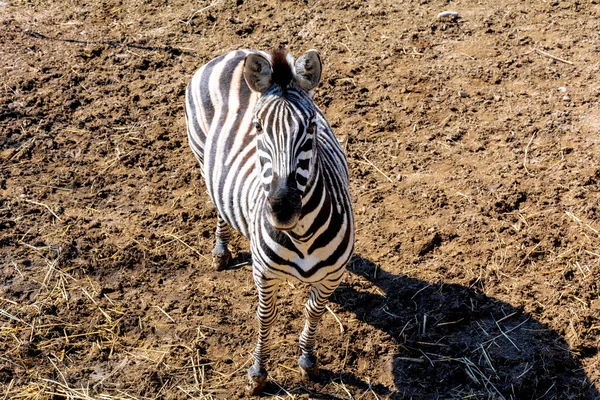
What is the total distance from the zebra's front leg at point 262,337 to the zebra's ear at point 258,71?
146cm

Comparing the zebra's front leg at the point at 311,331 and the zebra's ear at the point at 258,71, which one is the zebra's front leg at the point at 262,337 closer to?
the zebra's front leg at the point at 311,331

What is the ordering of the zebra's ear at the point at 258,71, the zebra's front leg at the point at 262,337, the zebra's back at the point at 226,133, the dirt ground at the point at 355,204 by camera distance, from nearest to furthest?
the zebra's ear at the point at 258,71 < the zebra's front leg at the point at 262,337 < the zebra's back at the point at 226,133 < the dirt ground at the point at 355,204

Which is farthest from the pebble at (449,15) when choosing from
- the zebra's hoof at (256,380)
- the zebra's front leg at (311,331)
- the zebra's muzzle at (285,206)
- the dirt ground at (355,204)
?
the zebra's muzzle at (285,206)

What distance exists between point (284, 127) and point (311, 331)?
1881mm

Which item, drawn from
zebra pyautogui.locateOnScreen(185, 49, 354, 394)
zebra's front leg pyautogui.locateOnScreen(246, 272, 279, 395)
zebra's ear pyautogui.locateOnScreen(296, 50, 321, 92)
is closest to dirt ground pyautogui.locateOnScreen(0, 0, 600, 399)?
zebra's front leg pyautogui.locateOnScreen(246, 272, 279, 395)

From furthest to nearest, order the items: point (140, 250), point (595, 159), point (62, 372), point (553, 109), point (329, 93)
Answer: point (329, 93), point (553, 109), point (595, 159), point (140, 250), point (62, 372)

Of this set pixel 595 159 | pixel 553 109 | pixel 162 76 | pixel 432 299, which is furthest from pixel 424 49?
pixel 432 299

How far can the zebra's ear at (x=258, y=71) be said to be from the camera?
3.82 meters

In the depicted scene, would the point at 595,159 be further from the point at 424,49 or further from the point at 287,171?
the point at 287,171

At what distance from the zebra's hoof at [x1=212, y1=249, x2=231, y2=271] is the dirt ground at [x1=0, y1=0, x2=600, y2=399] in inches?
2.7

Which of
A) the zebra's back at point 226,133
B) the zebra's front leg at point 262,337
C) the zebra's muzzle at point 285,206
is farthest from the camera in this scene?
the zebra's back at point 226,133

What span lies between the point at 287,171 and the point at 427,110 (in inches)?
165

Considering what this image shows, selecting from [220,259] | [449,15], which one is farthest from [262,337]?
[449,15]

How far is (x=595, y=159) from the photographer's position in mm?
6648
